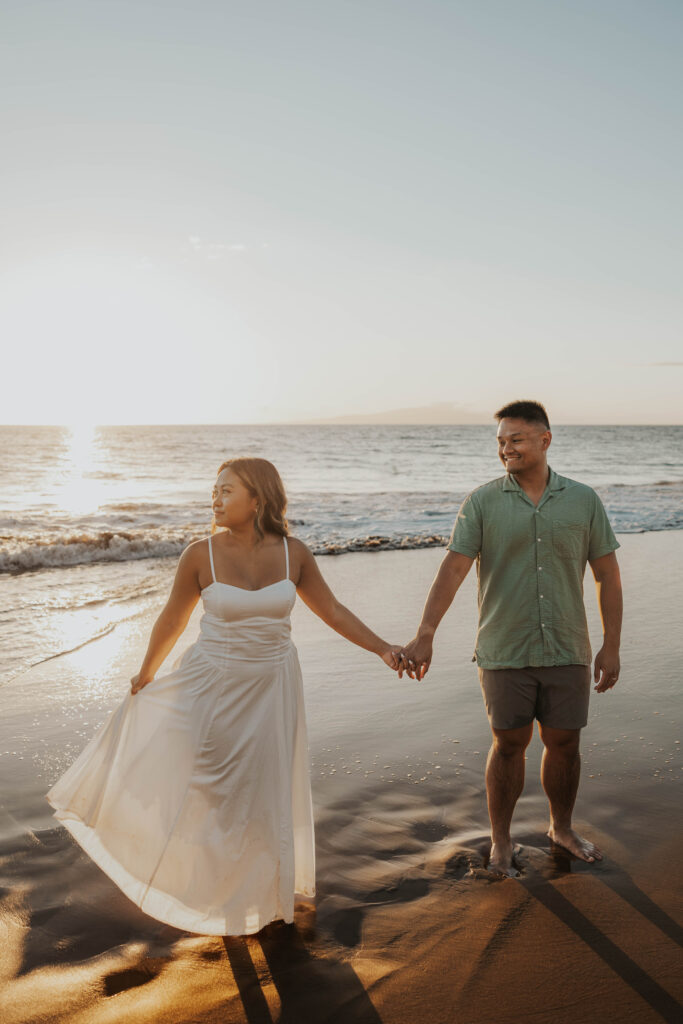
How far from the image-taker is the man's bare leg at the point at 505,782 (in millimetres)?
3486

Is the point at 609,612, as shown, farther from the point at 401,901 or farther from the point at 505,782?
the point at 401,901

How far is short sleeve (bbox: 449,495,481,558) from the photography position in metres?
3.49

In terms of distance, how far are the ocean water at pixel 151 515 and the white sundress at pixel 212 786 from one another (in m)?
3.91

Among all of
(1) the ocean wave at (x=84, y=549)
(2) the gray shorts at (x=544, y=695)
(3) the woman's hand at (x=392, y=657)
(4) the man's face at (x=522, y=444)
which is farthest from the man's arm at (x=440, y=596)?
(1) the ocean wave at (x=84, y=549)

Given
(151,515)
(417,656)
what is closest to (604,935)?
(417,656)

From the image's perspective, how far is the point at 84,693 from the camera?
6.03 metres

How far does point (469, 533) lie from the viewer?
3.49 meters

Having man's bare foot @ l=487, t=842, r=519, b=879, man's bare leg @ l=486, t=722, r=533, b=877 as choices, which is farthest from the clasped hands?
man's bare foot @ l=487, t=842, r=519, b=879

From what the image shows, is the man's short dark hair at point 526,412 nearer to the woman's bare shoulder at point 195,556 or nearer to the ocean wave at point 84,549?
the woman's bare shoulder at point 195,556

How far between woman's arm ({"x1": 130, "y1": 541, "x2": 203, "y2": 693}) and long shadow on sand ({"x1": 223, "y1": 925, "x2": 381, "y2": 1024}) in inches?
44.9

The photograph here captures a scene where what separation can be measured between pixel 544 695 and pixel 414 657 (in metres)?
0.63

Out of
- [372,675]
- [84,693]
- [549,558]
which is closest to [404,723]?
[372,675]

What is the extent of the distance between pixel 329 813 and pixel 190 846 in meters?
1.25

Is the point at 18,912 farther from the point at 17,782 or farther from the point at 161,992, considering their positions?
the point at 17,782
